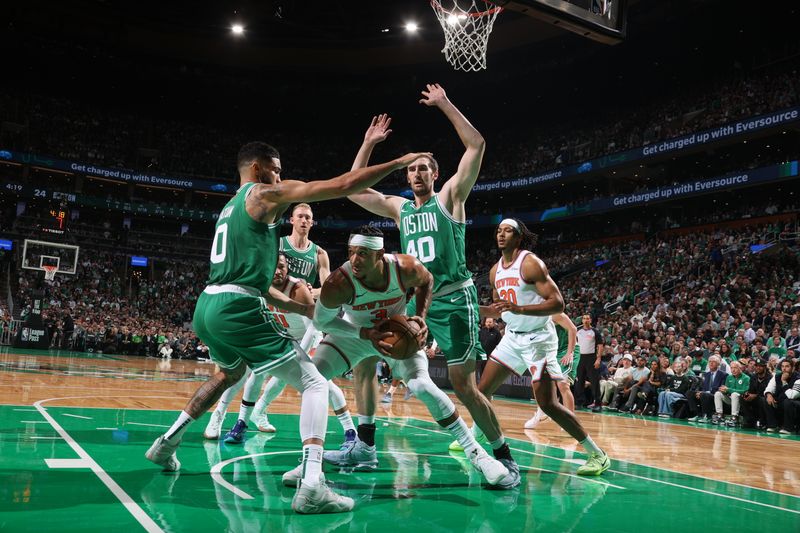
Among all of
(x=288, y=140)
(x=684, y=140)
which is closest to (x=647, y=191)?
(x=684, y=140)

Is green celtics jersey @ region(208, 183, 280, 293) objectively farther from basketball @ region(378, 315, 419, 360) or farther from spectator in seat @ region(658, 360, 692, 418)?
A: spectator in seat @ region(658, 360, 692, 418)

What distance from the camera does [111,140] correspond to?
4159 cm

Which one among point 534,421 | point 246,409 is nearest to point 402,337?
point 246,409

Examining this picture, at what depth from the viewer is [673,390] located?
13.4 m

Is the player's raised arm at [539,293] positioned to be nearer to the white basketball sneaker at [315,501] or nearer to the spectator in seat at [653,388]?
the white basketball sneaker at [315,501]

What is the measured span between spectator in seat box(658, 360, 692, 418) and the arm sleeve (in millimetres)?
10390

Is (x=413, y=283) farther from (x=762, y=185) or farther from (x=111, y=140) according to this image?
(x=111, y=140)

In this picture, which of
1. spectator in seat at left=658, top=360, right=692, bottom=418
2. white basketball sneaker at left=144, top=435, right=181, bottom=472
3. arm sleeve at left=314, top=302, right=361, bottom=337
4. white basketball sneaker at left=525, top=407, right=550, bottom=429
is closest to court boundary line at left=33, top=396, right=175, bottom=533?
white basketball sneaker at left=144, top=435, right=181, bottom=472

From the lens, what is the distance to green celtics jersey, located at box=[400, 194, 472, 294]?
5.31 m

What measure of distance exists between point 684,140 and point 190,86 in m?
29.1

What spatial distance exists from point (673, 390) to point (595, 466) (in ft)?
29.6

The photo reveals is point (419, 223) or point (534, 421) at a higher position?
point (419, 223)

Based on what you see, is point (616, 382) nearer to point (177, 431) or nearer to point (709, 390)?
point (709, 390)

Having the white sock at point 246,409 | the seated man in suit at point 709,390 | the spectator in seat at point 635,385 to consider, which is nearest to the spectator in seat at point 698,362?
the spectator in seat at point 635,385
